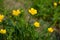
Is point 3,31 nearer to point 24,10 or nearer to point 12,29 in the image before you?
point 12,29

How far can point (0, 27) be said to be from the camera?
2.95 m

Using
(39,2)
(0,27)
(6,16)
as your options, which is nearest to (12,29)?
(0,27)

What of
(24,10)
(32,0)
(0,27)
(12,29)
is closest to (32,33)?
(12,29)

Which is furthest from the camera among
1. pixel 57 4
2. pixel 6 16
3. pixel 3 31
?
pixel 57 4

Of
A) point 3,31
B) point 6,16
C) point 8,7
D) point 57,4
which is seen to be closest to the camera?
point 3,31

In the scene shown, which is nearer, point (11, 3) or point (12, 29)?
point (12, 29)

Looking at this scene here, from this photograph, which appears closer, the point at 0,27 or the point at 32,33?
the point at 32,33

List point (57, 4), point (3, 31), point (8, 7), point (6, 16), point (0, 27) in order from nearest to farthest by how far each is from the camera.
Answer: point (3, 31)
point (0, 27)
point (6, 16)
point (8, 7)
point (57, 4)

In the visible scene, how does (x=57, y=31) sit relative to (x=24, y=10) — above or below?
below

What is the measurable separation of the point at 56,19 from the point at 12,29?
91 cm

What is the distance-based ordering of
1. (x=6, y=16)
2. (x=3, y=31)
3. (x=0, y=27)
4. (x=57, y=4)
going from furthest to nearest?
(x=57, y=4)
(x=6, y=16)
(x=0, y=27)
(x=3, y=31)

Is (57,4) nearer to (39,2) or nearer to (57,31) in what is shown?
(39,2)

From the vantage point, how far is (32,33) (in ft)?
8.79

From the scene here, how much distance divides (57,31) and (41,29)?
238 mm
